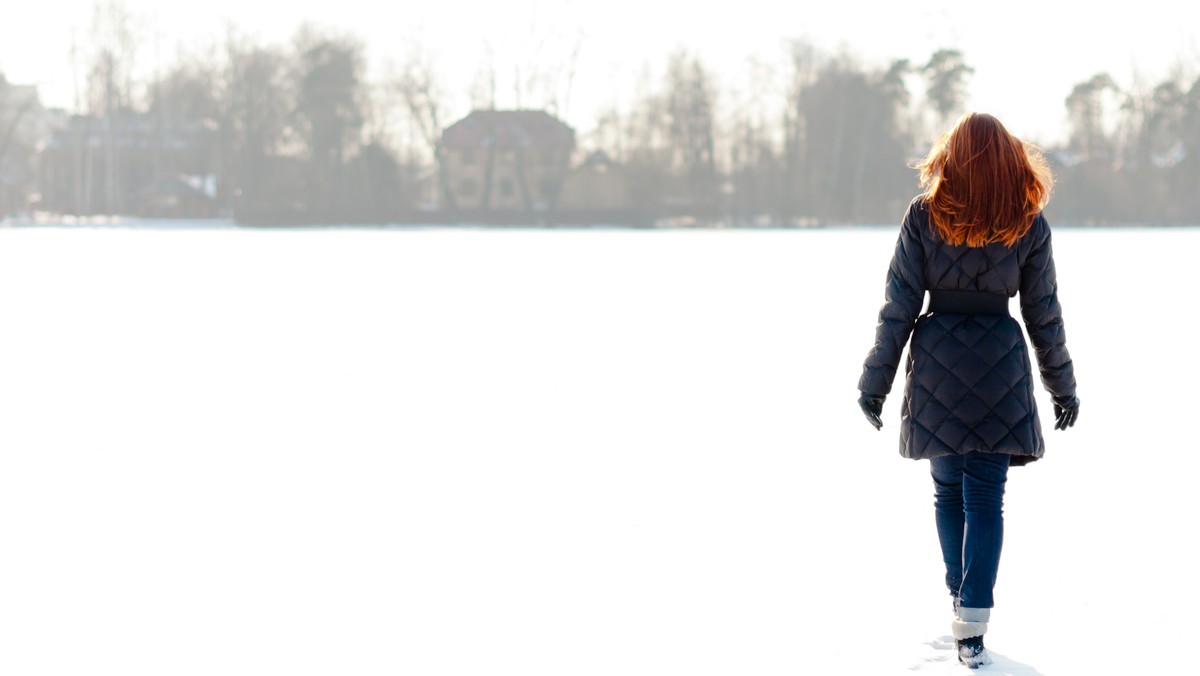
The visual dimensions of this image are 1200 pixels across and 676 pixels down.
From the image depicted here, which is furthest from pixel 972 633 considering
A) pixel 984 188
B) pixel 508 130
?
pixel 508 130

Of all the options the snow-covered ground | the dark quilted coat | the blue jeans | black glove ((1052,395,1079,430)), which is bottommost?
the snow-covered ground

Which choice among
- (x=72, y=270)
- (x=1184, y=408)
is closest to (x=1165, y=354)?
(x=1184, y=408)

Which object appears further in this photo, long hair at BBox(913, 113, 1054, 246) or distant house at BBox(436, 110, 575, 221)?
distant house at BBox(436, 110, 575, 221)

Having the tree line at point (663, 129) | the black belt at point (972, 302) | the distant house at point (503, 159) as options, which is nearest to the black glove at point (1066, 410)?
the black belt at point (972, 302)

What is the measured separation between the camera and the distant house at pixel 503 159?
7056 cm

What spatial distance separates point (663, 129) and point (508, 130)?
7913mm

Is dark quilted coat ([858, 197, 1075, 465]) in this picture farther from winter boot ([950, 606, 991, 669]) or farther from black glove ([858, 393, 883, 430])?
winter boot ([950, 606, 991, 669])

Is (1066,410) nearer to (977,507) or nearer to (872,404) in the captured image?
→ (977,507)

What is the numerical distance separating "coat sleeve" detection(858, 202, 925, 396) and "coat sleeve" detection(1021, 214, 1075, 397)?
284mm

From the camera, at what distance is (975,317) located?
391 cm

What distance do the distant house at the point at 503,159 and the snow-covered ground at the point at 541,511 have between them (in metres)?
54.3

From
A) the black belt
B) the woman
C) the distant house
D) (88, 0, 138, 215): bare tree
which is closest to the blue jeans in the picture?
Result: the woman

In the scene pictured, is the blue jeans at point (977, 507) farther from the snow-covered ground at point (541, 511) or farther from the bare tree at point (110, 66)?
the bare tree at point (110, 66)

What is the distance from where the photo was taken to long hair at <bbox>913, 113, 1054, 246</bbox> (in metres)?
3.80
